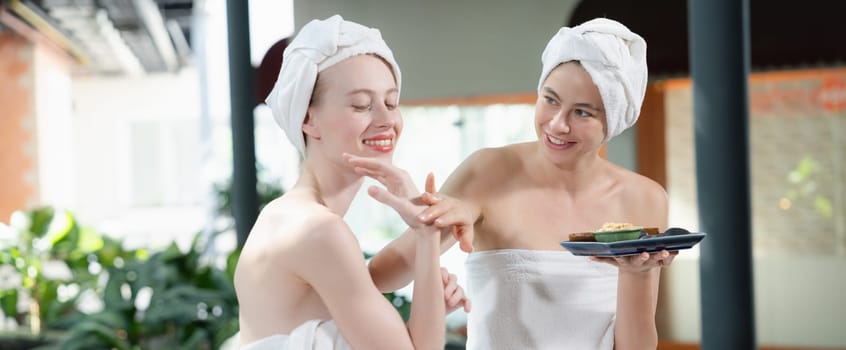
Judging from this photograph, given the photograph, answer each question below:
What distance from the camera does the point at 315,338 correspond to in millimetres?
1123

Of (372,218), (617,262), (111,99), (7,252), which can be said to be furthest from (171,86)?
(617,262)

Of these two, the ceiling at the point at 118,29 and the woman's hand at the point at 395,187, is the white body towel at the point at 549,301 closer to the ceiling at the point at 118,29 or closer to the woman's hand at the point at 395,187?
the woman's hand at the point at 395,187

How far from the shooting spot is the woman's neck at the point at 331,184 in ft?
3.82

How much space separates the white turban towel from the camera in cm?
110

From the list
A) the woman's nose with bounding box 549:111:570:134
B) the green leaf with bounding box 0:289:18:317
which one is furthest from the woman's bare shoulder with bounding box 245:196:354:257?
the green leaf with bounding box 0:289:18:317

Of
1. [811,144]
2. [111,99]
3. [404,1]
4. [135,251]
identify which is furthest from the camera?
[111,99]

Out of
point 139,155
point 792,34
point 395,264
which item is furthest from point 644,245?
point 139,155

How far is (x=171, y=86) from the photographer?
13023 millimetres

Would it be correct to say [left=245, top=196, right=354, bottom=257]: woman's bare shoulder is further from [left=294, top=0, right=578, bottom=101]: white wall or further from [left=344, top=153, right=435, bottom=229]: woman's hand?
[left=294, top=0, right=578, bottom=101]: white wall

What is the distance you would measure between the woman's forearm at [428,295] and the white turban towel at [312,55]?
0.21 m

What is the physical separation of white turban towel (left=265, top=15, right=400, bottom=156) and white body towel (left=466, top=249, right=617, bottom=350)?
28 centimetres

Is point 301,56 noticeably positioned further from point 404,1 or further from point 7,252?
point 7,252

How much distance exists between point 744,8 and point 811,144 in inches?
199

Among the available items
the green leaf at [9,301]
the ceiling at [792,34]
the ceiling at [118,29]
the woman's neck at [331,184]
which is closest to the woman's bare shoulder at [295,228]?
the woman's neck at [331,184]
